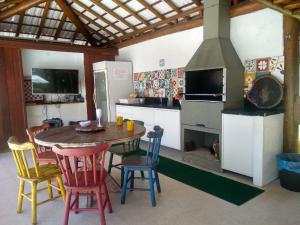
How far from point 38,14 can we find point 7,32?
103 cm

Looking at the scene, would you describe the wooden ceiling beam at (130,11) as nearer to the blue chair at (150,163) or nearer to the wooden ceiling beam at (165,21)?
the wooden ceiling beam at (165,21)

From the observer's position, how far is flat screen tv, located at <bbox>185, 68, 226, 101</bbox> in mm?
3743

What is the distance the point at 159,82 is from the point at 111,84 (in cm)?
136

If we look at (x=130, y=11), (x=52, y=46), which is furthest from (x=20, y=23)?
(x=130, y=11)

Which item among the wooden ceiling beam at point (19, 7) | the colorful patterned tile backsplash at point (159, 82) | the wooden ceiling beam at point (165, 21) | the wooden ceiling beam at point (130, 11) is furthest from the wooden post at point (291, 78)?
the wooden ceiling beam at point (19, 7)

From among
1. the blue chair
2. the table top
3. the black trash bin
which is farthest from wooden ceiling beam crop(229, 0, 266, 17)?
the table top

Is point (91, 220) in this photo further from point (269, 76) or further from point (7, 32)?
point (7, 32)

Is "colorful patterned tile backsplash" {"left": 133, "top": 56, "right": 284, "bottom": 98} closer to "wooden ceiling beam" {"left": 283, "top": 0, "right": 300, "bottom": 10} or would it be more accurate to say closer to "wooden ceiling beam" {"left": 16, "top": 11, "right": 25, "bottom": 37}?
"wooden ceiling beam" {"left": 283, "top": 0, "right": 300, "bottom": 10}

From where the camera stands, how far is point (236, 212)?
2.38 m

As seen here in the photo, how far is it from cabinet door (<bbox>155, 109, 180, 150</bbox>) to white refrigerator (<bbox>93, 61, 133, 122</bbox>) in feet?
5.60

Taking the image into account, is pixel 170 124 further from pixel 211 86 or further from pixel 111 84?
pixel 111 84

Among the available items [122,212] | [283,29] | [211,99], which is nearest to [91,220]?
[122,212]

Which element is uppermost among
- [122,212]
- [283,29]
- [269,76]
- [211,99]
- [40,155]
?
[283,29]

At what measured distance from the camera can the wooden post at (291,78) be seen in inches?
120
